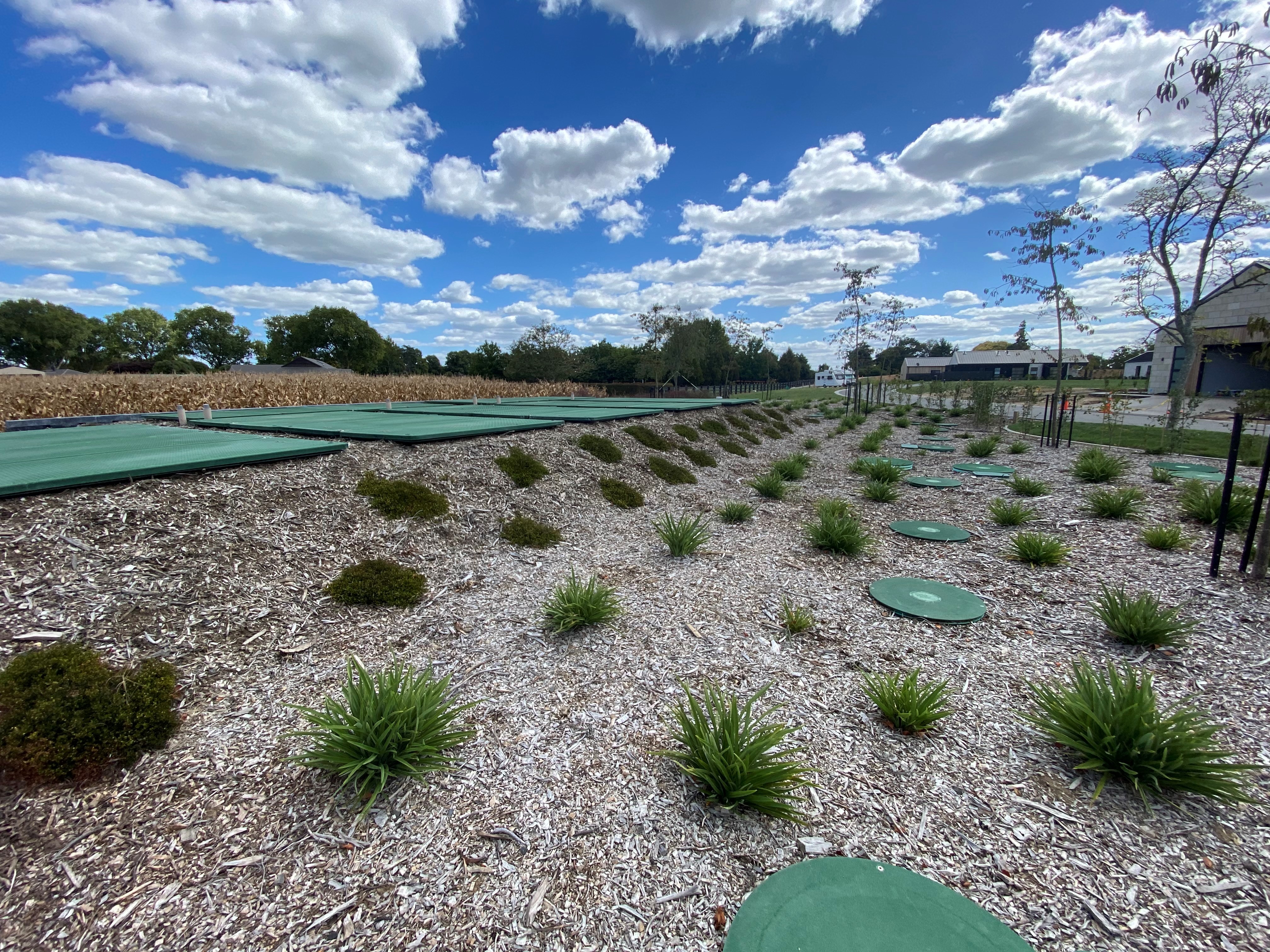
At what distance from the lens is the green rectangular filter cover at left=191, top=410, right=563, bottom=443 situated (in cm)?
647

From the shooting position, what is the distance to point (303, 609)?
3.44 m

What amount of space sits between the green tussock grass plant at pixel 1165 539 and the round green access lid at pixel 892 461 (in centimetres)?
345

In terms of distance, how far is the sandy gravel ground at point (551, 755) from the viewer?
166 centimetres

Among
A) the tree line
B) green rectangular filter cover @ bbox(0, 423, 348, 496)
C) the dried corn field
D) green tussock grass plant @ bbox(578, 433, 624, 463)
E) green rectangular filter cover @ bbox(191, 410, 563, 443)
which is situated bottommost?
green tussock grass plant @ bbox(578, 433, 624, 463)

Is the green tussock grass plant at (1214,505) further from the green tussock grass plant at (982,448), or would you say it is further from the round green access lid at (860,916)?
the round green access lid at (860,916)

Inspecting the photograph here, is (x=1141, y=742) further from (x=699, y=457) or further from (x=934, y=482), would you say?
(x=699, y=457)

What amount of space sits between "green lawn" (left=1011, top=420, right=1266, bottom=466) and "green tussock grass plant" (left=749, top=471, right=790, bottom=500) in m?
6.43

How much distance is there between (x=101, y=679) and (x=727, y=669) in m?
3.34

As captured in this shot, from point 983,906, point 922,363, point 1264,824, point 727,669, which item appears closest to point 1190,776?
point 1264,824

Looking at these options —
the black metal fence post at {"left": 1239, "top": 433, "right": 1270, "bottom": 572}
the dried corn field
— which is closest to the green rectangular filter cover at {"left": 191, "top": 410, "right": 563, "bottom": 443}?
the dried corn field

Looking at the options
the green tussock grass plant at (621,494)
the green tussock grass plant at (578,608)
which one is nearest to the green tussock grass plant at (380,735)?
the green tussock grass plant at (578,608)

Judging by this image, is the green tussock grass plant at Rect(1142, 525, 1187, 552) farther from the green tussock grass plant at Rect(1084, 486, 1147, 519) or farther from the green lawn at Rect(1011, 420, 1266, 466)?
the green lawn at Rect(1011, 420, 1266, 466)

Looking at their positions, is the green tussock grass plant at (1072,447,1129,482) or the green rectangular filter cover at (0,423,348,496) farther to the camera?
the green tussock grass plant at (1072,447,1129,482)

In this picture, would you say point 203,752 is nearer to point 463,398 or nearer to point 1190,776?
point 1190,776
